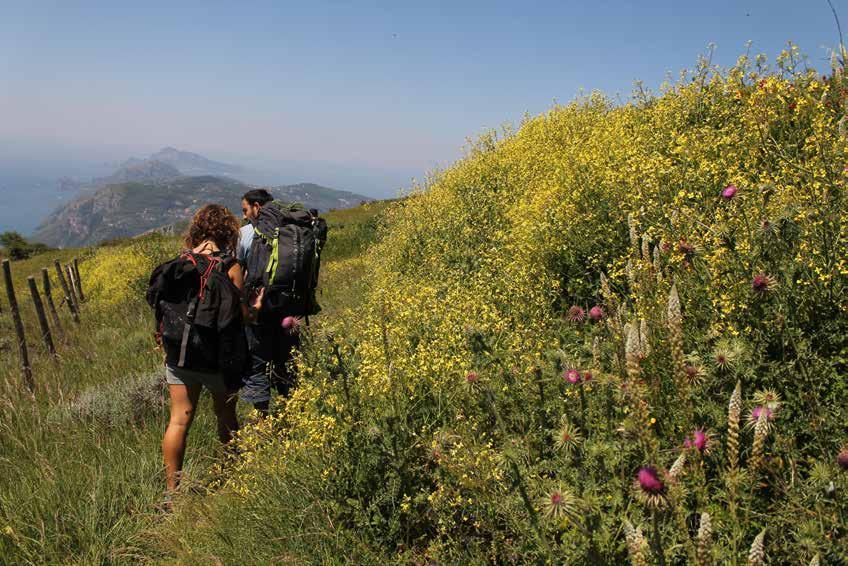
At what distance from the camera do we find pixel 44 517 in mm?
4320

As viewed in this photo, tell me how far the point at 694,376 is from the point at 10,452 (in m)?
6.66

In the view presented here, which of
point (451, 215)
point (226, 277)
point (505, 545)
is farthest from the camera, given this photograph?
point (451, 215)

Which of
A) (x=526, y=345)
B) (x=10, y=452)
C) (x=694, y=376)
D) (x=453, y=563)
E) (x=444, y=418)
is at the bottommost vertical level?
(x=10, y=452)

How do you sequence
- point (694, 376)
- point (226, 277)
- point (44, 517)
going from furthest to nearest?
point (226, 277), point (44, 517), point (694, 376)

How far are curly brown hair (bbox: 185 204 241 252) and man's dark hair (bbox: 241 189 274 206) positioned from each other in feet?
2.20

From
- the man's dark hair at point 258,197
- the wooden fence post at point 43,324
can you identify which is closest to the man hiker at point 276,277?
the man's dark hair at point 258,197

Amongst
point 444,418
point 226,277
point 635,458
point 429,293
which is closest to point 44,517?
point 226,277

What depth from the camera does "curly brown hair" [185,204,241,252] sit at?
521 centimetres

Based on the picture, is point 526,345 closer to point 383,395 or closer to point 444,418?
point 444,418

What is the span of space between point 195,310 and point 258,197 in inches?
73.3

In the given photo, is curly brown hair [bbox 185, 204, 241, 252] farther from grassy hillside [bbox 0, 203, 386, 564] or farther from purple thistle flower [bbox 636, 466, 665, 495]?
purple thistle flower [bbox 636, 466, 665, 495]

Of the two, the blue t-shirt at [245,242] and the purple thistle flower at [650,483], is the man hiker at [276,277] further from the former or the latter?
the purple thistle flower at [650,483]

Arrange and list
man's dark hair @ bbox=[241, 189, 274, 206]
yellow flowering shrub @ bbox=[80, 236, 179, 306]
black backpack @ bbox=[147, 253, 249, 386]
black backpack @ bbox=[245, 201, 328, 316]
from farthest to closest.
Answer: yellow flowering shrub @ bbox=[80, 236, 179, 306], man's dark hair @ bbox=[241, 189, 274, 206], black backpack @ bbox=[245, 201, 328, 316], black backpack @ bbox=[147, 253, 249, 386]

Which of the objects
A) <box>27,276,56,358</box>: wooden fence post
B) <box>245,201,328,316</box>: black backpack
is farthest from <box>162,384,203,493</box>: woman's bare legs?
<box>27,276,56,358</box>: wooden fence post
